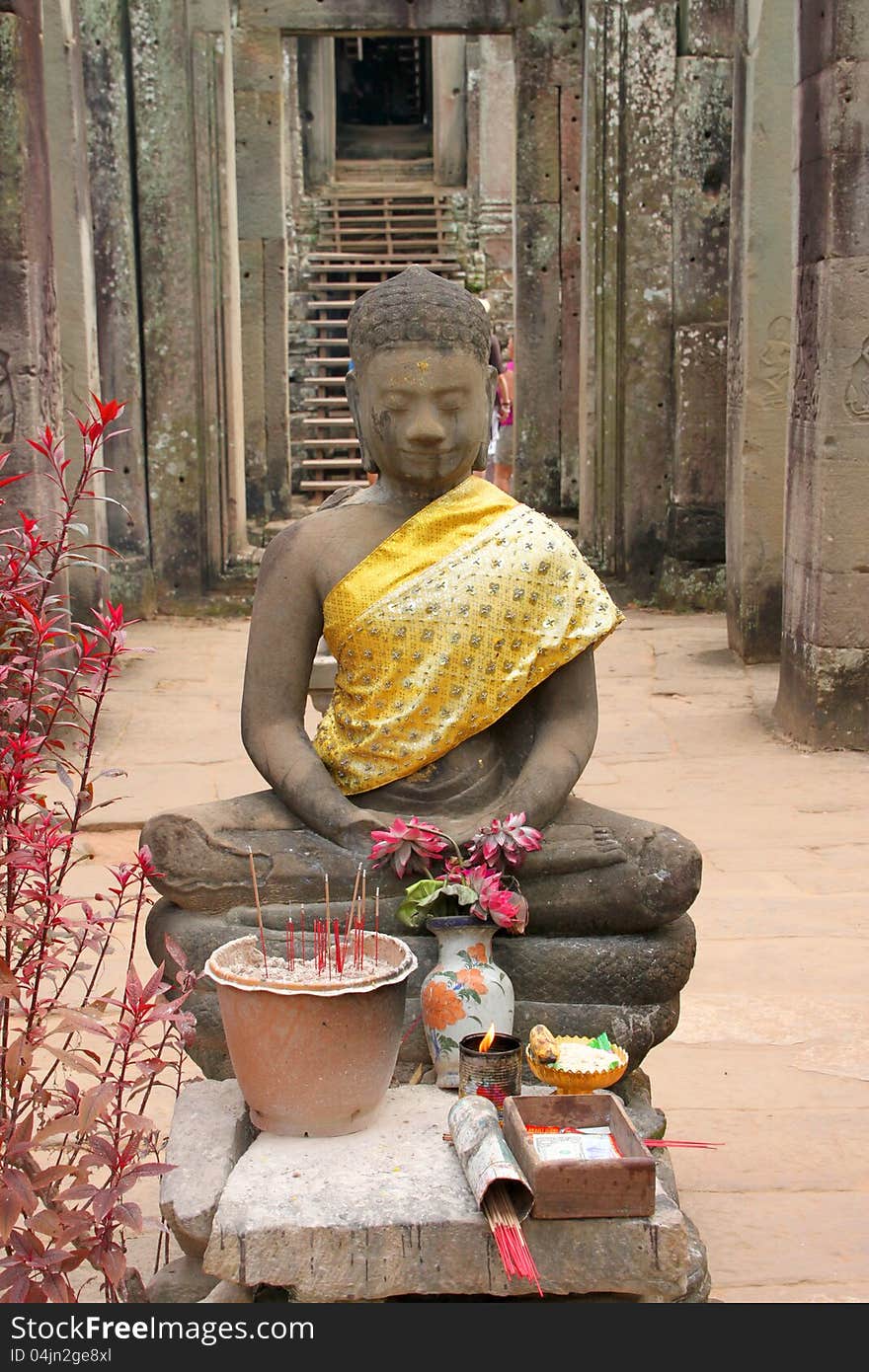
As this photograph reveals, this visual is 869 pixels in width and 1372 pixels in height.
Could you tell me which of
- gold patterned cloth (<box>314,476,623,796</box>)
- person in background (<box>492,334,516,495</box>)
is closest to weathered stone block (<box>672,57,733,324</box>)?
person in background (<box>492,334,516,495</box>)

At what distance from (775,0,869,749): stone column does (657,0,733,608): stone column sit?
10.3ft

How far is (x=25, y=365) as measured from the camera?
22.3 ft

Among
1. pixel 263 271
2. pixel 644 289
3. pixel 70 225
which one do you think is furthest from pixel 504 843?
pixel 263 271

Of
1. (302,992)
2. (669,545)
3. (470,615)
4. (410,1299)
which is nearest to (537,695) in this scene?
(470,615)

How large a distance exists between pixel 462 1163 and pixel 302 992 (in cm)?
38

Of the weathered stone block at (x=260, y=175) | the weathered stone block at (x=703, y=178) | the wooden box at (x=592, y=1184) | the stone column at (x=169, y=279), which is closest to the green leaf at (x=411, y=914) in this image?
the wooden box at (x=592, y=1184)

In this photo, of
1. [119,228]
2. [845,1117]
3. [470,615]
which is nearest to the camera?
[470,615]

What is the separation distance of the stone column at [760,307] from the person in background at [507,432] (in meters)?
3.67

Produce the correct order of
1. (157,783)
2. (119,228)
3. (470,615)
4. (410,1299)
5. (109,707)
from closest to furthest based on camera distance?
(410,1299)
(470,615)
(157,783)
(109,707)
(119,228)

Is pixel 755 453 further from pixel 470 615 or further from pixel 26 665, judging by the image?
pixel 26 665

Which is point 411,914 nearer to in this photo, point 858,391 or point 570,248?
point 858,391

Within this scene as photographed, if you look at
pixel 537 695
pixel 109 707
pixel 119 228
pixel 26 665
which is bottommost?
pixel 109 707

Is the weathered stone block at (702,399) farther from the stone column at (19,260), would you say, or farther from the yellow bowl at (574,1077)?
the yellow bowl at (574,1077)

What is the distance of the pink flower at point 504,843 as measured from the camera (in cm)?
334
